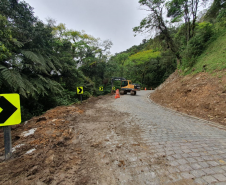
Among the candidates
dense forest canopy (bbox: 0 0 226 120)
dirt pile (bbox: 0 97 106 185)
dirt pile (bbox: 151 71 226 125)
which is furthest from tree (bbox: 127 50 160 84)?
dirt pile (bbox: 0 97 106 185)

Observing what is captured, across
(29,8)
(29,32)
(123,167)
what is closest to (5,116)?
(123,167)

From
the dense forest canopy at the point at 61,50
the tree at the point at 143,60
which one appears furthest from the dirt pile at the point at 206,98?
the tree at the point at 143,60

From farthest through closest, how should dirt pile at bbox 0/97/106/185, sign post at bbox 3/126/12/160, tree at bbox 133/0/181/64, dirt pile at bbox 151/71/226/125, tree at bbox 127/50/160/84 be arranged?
tree at bbox 127/50/160/84 < tree at bbox 133/0/181/64 < dirt pile at bbox 151/71/226/125 < sign post at bbox 3/126/12/160 < dirt pile at bbox 0/97/106/185

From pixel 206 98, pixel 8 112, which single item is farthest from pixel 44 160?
pixel 206 98

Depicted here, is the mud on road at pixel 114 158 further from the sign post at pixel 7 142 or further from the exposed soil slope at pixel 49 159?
the sign post at pixel 7 142

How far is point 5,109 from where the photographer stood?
1916 mm

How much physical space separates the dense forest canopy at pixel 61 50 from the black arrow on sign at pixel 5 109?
12.7 ft

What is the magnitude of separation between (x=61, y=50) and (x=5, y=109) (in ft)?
40.7

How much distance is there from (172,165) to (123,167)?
88 cm

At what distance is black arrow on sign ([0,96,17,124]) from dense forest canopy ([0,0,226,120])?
3.86 m

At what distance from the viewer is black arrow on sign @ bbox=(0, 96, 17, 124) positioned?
6.21 feet

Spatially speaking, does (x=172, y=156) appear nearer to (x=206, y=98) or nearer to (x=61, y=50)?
(x=206, y=98)

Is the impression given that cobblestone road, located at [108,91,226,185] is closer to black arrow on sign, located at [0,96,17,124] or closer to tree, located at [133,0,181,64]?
black arrow on sign, located at [0,96,17,124]

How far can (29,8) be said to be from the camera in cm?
738
